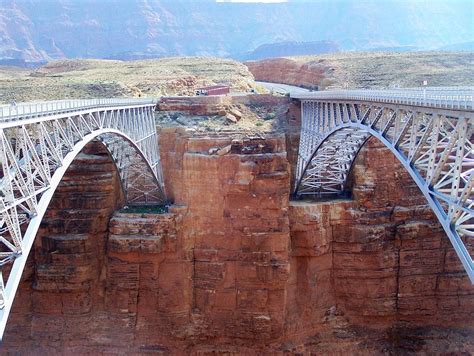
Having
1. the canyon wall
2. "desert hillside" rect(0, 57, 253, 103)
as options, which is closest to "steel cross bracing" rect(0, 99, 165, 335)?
the canyon wall

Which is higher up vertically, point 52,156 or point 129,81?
point 129,81

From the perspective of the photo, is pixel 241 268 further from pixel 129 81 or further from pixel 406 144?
pixel 129 81

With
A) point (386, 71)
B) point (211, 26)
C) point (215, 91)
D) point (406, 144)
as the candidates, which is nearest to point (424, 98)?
point (406, 144)

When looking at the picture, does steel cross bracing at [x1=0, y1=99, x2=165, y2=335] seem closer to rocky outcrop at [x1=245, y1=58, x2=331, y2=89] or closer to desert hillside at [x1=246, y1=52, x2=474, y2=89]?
desert hillside at [x1=246, y1=52, x2=474, y2=89]

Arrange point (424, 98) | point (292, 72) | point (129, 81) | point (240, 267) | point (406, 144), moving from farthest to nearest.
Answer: point (292, 72), point (129, 81), point (240, 267), point (406, 144), point (424, 98)

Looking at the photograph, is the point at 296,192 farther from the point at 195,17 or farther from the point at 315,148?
the point at 195,17

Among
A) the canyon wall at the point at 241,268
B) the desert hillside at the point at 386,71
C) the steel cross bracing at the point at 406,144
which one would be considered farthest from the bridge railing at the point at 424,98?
the desert hillside at the point at 386,71

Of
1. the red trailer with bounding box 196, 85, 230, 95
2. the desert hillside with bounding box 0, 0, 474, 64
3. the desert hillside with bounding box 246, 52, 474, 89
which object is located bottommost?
the red trailer with bounding box 196, 85, 230, 95

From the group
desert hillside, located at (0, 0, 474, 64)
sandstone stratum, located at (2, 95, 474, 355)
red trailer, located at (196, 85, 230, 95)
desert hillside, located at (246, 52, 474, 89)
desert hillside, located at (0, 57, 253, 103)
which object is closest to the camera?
sandstone stratum, located at (2, 95, 474, 355)
